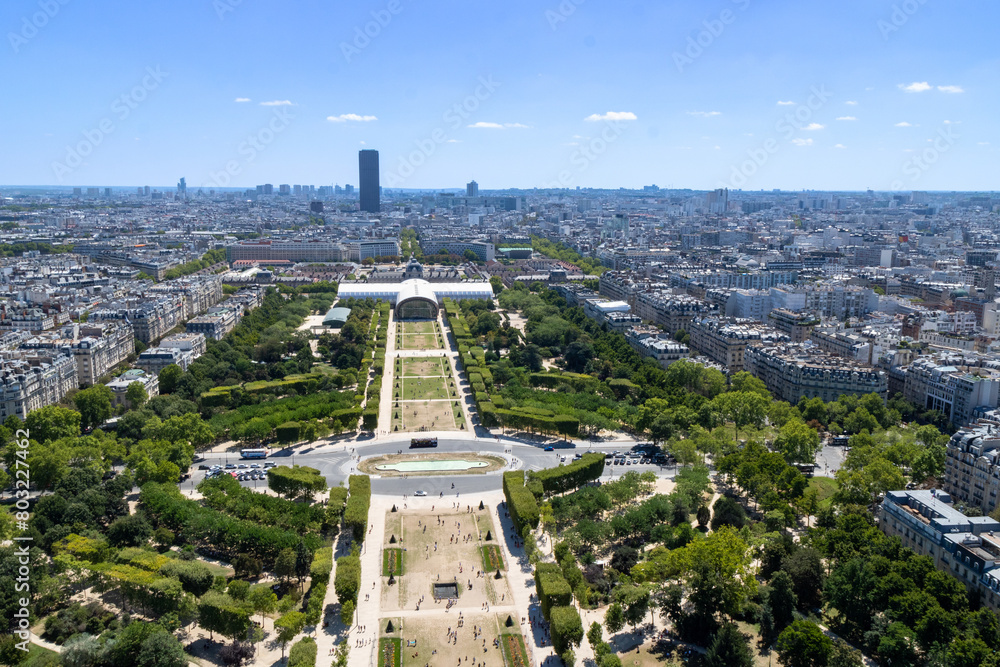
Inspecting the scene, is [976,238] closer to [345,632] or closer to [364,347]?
[364,347]

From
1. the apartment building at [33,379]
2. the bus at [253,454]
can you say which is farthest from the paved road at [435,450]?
the apartment building at [33,379]

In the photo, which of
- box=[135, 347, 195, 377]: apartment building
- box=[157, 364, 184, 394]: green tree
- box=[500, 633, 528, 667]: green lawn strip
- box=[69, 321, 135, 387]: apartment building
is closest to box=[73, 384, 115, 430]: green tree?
box=[157, 364, 184, 394]: green tree

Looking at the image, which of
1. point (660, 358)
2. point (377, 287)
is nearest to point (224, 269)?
point (377, 287)

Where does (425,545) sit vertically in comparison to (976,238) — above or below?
below

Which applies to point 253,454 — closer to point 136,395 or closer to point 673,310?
point 136,395

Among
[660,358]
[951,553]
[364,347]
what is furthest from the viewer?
[364,347]

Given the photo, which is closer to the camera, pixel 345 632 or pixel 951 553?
pixel 345 632

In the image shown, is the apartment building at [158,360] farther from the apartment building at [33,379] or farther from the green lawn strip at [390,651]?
the green lawn strip at [390,651]
